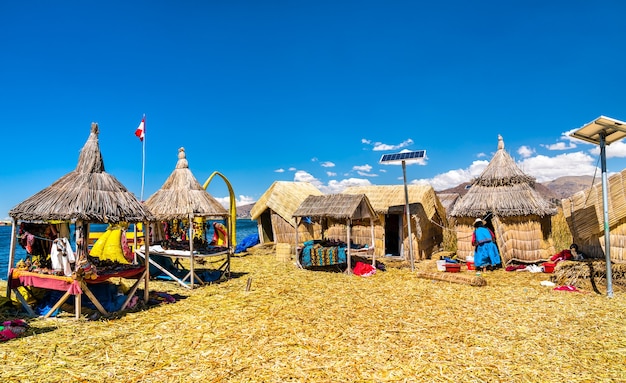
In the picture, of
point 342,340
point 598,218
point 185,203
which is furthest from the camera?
point 185,203

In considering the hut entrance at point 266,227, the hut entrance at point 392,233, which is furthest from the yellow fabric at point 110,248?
the hut entrance at point 392,233

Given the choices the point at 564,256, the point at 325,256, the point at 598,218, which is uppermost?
the point at 598,218

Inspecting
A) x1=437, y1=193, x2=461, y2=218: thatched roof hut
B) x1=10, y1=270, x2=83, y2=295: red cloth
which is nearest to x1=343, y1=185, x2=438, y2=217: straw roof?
x1=437, y1=193, x2=461, y2=218: thatched roof hut

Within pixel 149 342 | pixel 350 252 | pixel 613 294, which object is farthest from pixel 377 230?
pixel 149 342

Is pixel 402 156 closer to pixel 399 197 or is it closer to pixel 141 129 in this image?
pixel 399 197

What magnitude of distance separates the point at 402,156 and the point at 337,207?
9.76 feet

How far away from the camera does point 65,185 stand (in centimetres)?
851

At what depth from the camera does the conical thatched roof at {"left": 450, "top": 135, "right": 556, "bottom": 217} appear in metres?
14.4

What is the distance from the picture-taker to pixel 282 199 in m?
22.1

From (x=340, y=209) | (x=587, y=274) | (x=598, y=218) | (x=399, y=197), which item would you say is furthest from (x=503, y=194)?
(x=340, y=209)

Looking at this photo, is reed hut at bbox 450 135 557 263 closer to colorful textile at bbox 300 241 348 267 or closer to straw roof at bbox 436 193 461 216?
Result: colorful textile at bbox 300 241 348 267

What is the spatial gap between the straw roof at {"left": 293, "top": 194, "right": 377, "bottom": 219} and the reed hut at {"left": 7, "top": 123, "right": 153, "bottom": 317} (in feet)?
20.9

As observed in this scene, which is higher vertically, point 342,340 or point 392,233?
point 392,233

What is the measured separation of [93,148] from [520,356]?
939 cm
